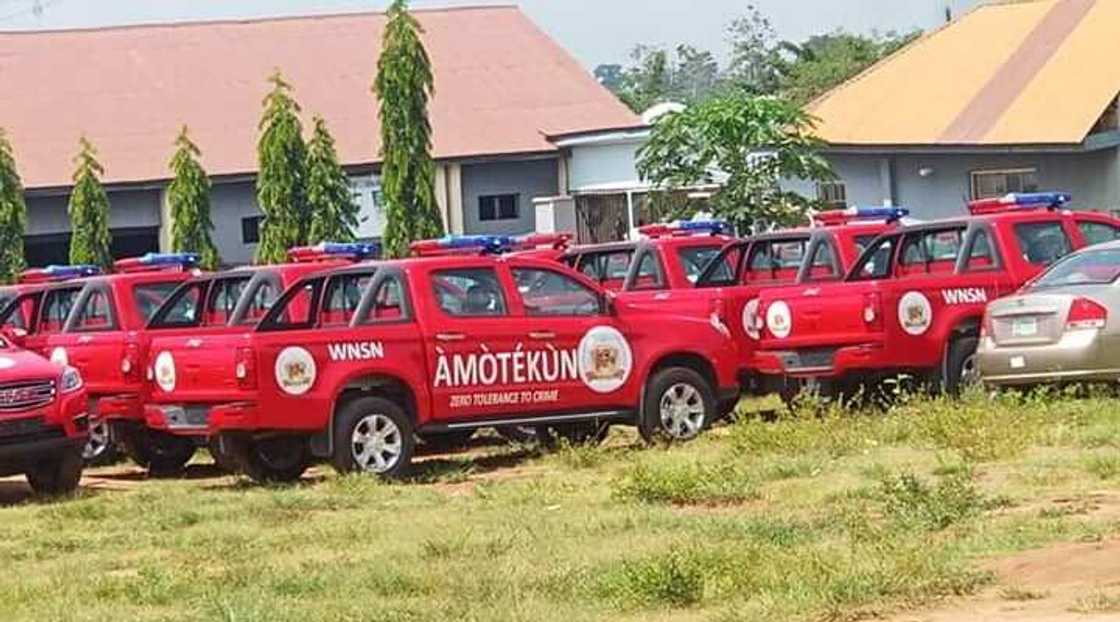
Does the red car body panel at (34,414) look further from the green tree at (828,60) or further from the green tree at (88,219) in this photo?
the green tree at (828,60)

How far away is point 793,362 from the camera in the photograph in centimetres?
1995

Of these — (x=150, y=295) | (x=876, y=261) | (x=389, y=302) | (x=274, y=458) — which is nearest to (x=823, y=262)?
(x=876, y=261)

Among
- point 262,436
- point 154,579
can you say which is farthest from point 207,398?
point 154,579

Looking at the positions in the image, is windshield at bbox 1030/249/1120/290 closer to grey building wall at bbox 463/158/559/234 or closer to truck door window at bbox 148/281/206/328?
truck door window at bbox 148/281/206/328

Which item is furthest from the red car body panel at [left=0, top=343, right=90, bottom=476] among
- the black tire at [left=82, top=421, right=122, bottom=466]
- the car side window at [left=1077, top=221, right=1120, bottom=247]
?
the car side window at [left=1077, top=221, right=1120, bottom=247]

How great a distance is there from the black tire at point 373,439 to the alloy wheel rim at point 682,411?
2.41m

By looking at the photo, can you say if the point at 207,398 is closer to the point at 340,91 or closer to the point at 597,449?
the point at 597,449

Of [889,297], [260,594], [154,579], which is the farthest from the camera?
[889,297]

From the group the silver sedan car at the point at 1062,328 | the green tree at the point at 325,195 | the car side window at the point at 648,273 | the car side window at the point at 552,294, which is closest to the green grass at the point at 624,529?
the silver sedan car at the point at 1062,328

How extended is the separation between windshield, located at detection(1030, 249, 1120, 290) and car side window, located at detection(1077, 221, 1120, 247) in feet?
6.30

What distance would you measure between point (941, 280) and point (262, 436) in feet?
20.6

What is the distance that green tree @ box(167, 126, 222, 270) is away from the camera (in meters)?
41.3

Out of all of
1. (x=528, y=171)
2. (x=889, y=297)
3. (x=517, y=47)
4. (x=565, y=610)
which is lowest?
(x=565, y=610)

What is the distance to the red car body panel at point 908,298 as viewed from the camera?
19516 mm
